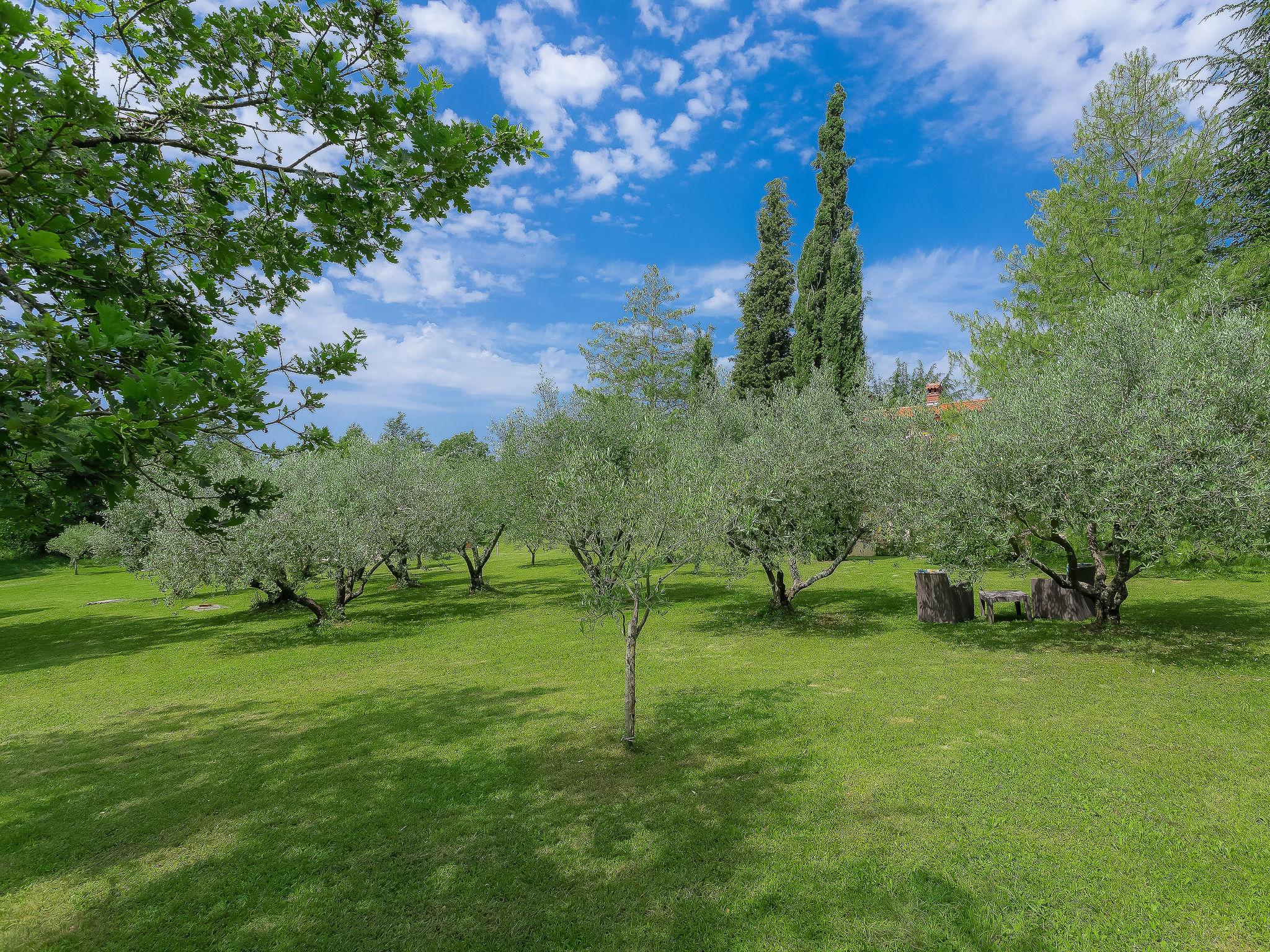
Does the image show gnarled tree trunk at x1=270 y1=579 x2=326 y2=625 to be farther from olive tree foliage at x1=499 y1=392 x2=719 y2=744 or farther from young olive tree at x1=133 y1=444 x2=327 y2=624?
olive tree foliage at x1=499 y1=392 x2=719 y2=744

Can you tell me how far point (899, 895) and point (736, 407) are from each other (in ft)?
103

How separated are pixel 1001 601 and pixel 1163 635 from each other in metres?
4.20

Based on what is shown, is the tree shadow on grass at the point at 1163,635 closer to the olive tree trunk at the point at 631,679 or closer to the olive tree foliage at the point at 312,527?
the olive tree trunk at the point at 631,679

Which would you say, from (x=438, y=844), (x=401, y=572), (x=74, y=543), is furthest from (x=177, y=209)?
(x=74, y=543)

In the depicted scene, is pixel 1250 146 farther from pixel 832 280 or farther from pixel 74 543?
pixel 74 543

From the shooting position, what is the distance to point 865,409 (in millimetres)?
20219

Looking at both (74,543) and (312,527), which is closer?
(312,527)

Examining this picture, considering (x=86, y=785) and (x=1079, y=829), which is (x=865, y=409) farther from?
(x=86, y=785)

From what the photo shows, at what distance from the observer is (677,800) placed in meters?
8.30

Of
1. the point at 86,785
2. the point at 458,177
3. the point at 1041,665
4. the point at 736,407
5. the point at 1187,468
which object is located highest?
the point at 736,407

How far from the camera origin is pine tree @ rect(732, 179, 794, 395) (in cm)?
4844

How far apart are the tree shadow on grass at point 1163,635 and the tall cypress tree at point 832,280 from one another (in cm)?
2403

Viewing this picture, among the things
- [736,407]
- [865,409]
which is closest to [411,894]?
[865,409]

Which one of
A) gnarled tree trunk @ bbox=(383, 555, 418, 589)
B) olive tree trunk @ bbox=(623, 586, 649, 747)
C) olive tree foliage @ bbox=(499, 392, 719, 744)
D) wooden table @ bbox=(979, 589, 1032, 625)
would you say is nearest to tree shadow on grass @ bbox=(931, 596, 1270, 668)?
wooden table @ bbox=(979, 589, 1032, 625)
